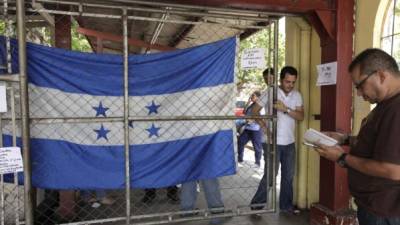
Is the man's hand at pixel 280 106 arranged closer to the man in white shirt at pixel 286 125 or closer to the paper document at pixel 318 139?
the man in white shirt at pixel 286 125

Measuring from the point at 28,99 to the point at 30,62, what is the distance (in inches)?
14.2

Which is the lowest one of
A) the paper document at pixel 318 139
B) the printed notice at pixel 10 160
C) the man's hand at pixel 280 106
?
the printed notice at pixel 10 160

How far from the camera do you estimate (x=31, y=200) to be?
322 centimetres

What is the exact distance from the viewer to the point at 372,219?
7.08ft

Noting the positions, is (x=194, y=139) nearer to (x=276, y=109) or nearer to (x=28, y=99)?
(x=276, y=109)

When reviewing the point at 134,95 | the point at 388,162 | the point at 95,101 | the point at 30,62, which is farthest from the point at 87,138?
the point at 388,162

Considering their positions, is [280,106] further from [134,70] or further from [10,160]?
[10,160]

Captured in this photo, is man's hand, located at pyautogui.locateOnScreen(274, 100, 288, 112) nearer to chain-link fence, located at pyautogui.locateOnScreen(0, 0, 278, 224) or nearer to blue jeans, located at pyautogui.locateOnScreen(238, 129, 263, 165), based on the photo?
chain-link fence, located at pyautogui.locateOnScreen(0, 0, 278, 224)

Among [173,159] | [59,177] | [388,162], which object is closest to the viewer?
[388,162]

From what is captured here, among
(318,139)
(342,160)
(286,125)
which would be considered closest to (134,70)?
(318,139)

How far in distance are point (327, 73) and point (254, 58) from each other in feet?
3.01

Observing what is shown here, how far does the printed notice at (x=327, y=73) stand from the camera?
4.07 metres

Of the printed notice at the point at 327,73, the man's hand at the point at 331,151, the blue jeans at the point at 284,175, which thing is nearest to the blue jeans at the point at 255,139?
the blue jeans at the point at 284,175

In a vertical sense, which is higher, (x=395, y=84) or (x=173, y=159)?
(x=395, y=84)
